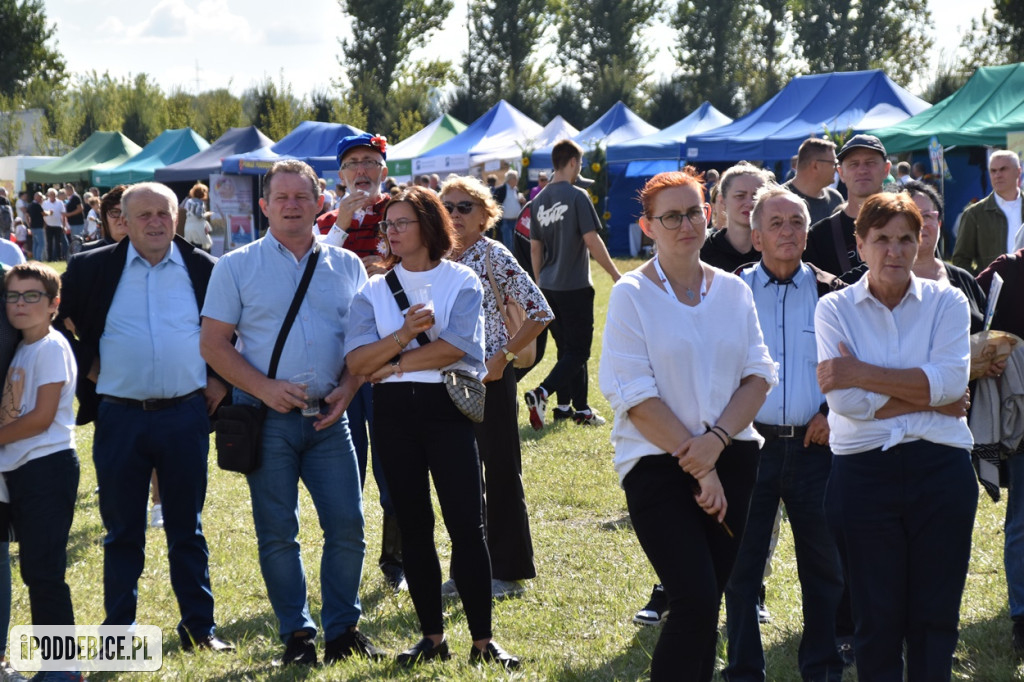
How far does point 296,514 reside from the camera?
4.69 metres

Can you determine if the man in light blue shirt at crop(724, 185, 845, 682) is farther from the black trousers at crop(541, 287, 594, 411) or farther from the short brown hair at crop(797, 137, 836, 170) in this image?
the black trousers at crop(541, 287, 594, 411)

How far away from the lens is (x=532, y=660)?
472 centimetres

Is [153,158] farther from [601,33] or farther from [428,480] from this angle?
[601,33]

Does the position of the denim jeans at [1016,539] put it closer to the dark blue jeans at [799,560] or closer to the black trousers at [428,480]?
the dark blue jeans at [799,560]

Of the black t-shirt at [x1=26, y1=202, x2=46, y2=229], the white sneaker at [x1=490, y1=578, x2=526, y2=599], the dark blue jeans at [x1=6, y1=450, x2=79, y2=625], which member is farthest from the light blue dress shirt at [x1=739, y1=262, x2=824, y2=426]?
the black t-shirt at [x1=26, y1=202, x2=46, y2=229]

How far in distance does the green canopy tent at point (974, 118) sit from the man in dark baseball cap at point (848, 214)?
18.2 meters

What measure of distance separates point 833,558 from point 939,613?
0.64m

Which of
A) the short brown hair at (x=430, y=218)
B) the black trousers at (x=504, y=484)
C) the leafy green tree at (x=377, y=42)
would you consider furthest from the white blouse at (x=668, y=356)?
the leafy green tree at (x=377, y=42)

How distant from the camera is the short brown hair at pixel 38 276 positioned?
14.6ft

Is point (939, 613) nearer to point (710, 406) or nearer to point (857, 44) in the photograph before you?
point (710, 406)

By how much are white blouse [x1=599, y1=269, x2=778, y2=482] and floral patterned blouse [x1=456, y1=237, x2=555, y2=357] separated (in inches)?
66.2

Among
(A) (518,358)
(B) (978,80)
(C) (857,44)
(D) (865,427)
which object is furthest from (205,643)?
(C) (857,44)

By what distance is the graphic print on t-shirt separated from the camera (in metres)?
4.34

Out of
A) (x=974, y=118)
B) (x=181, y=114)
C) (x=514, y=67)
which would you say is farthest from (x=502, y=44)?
(x=974, y=118)
